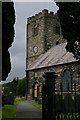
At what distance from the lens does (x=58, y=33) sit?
45000 mm

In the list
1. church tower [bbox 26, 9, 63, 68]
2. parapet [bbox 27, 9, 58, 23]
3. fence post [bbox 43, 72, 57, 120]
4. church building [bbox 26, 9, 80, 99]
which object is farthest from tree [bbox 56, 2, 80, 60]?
parapet [bbox 27, 9, 58, 23]

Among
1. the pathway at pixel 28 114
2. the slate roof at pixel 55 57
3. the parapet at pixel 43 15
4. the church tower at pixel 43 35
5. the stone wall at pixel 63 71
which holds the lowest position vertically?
the pathway at pixel 28 114

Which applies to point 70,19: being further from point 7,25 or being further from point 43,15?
point 43,15

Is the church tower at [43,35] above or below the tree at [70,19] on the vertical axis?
above

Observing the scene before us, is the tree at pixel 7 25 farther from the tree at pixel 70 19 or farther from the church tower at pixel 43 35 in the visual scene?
the church tower at pixel 43 35

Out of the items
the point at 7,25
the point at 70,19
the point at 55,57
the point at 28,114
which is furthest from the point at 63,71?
the point at 70,19

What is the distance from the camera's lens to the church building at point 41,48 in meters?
37.5

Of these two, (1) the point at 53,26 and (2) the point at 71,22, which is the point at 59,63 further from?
(2) the point at 71,22

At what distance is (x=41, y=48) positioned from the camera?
4403 cm

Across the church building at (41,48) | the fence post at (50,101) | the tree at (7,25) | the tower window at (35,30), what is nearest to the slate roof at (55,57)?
the church building at (41,48)

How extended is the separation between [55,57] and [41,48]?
6.83m

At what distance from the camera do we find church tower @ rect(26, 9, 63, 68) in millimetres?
44188

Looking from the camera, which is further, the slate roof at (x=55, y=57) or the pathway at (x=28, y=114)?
the slate roof at (x=55, y=57)

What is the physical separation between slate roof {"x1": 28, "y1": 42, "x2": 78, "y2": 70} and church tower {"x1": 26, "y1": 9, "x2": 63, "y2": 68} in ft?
5.77
